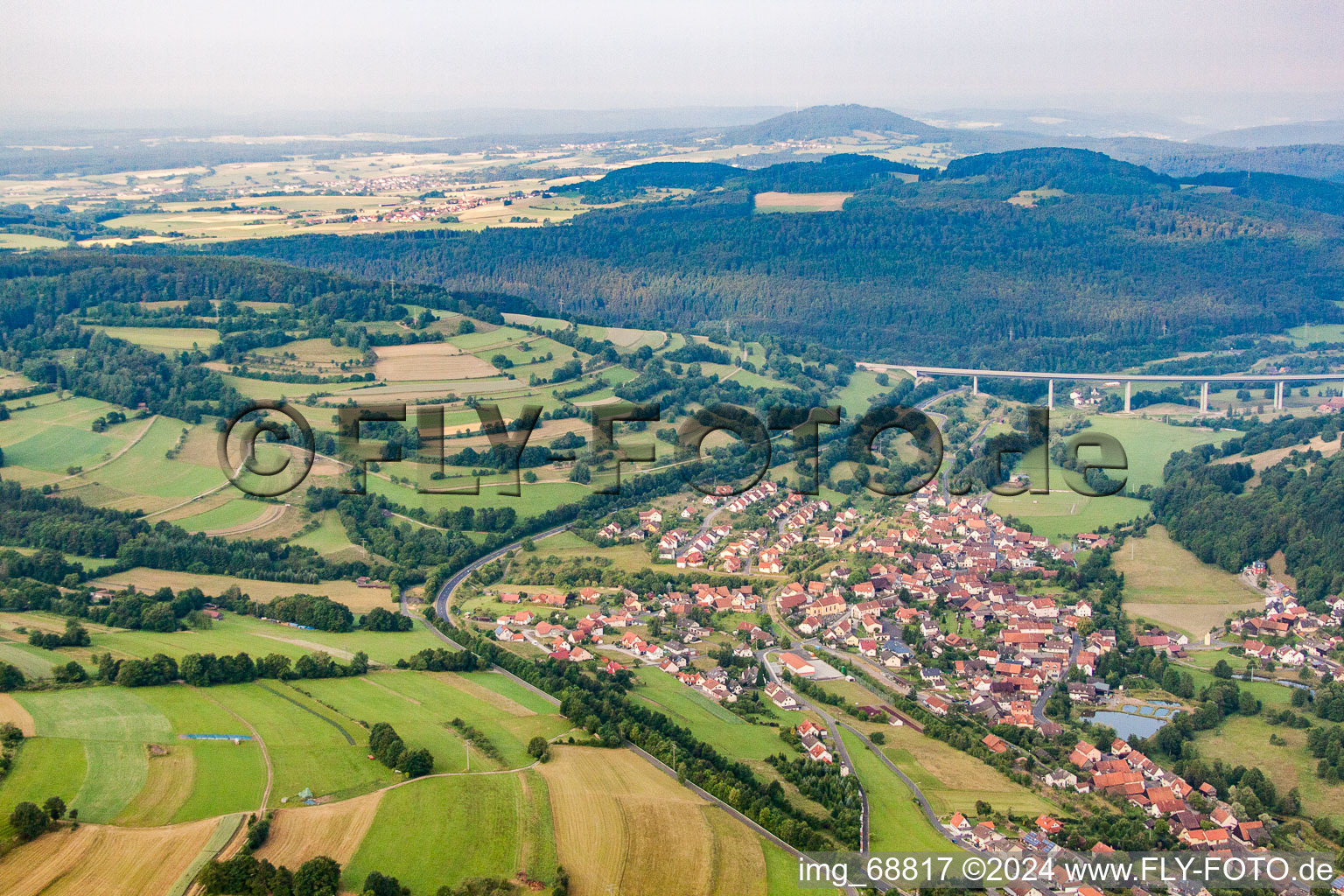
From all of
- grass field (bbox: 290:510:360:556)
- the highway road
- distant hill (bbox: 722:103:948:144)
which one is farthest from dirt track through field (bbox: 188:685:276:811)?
distant hill (bbox: 722:103:948:144)

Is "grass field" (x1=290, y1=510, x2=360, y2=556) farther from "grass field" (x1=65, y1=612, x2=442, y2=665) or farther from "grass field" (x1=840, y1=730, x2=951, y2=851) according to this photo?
"grass field" (x1=840, y1=730, x2=951, y2=851)

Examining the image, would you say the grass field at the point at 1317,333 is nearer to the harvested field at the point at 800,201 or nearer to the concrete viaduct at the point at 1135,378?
the concrete viaduct at the point at 1135,378

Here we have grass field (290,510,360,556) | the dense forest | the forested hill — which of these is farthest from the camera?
the forested hill

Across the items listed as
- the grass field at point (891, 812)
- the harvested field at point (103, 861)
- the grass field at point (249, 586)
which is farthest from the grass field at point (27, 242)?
the grass field at point (891, 812)

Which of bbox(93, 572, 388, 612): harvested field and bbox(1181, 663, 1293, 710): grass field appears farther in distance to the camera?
bbox(93, 572, 388, 612): harvested field

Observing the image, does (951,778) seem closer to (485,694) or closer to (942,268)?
(485,694)
